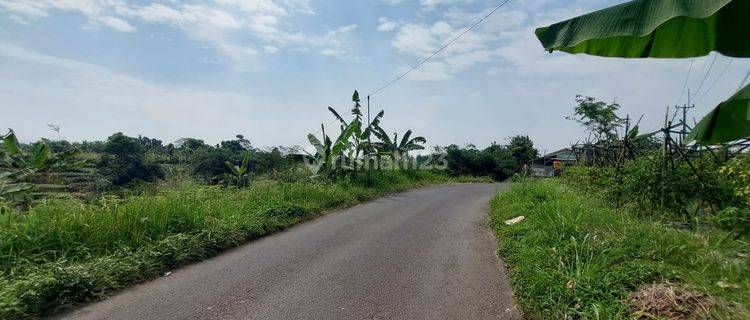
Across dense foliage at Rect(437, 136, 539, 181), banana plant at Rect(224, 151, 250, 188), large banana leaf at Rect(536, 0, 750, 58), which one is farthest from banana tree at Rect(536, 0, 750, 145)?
dense foliage at Rect(437, 136, 539, 181)

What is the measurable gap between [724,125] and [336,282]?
480 cm

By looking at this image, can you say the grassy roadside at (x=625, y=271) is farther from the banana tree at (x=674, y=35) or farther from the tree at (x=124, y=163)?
the tree at (x=124, y=163)

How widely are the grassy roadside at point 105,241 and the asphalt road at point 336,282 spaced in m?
0.31

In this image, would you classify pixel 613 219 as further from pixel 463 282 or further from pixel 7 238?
pixel 7 238

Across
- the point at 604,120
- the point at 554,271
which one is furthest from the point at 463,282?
the point at 604,120

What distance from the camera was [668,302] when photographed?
144 inches

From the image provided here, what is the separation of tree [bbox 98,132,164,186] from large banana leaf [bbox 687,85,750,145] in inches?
594

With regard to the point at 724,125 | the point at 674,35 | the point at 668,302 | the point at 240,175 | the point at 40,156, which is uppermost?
the point at 674,35

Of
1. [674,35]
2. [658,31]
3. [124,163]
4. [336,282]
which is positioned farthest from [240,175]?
[674,35]

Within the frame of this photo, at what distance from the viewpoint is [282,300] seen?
4797mm

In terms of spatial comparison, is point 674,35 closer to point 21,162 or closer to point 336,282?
point 336,282

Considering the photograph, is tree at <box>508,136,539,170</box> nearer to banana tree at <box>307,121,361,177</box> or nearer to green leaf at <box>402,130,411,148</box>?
green leaf at <box>402,130,411,148</box>

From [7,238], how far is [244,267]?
291 cm

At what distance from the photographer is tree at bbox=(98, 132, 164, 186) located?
Result: 1538cm
